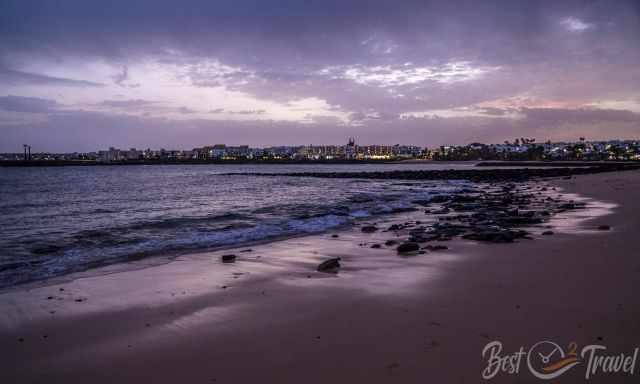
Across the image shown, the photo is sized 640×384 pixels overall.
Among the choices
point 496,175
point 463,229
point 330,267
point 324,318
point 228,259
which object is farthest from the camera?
point 496,175

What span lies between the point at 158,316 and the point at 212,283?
1795 millimetres

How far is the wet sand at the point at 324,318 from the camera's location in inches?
161

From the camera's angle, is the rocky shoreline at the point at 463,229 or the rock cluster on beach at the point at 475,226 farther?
the rock cluster on beach at the point at 475,226

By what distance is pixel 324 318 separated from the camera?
5.43 meters

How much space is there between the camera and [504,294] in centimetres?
604

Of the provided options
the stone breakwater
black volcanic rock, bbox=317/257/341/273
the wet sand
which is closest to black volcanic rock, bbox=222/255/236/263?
the wet sand

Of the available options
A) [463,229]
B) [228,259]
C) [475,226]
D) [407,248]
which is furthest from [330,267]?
[475,226]

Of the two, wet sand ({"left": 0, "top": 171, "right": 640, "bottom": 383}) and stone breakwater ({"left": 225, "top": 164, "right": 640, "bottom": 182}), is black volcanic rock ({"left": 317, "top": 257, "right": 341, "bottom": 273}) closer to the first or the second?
wet sand ({"left": 0, "top": 171, "right": 640, "bottom": 383})

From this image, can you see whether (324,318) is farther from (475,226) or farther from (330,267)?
(475,226)

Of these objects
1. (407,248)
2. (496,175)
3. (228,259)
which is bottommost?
(228,259)

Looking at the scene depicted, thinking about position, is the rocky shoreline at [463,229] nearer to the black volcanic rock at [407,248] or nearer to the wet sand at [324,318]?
the black volcanic rock at [407,248]

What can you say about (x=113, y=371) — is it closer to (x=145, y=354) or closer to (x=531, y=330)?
(x=145, y=354)

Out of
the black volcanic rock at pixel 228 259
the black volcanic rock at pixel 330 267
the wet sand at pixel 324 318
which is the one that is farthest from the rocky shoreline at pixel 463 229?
the black volcanic rock at pixel 228 259

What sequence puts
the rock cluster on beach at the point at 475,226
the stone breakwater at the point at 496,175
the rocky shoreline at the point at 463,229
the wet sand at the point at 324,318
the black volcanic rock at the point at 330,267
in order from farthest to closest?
the stone breakwater at the point at 496,175
the rock cluster on beach at the point at 475,226
the rocky shoreline at the point at 463,229
the black volcanic rock at the point at 330,267
the wet sand at the point at 324,318
